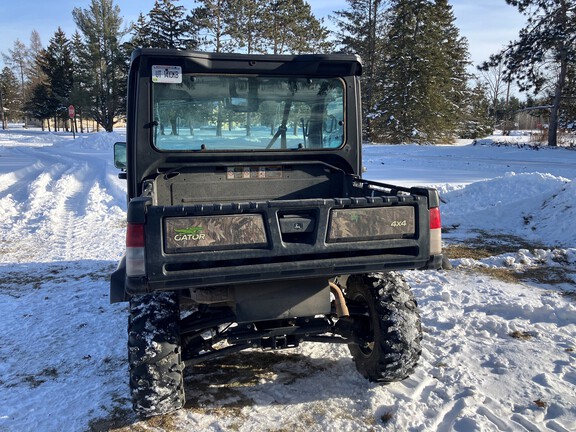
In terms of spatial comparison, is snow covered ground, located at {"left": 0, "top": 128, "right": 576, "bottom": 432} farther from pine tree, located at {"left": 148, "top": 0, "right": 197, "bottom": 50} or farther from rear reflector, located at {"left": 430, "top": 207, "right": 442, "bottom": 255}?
pine tree, located at {"left": 148, "top": 0, "right": 197, "bottom": 50}

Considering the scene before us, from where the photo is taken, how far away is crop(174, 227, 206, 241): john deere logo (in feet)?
9.00

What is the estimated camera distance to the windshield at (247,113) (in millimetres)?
3965

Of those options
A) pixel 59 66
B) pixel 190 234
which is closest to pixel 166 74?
pixel 190 234

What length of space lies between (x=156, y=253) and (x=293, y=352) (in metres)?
1.95

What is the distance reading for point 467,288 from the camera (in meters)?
5.66

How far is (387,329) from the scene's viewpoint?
11.1 feet

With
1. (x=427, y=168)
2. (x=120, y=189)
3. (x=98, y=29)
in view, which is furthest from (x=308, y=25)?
(x=120, y=189)

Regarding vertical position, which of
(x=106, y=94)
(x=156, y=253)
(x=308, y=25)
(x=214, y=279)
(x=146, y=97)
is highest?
(x=308, y=25)

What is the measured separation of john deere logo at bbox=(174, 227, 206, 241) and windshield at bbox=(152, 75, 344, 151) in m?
1.46

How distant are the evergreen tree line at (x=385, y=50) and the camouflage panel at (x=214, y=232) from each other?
26.8 m

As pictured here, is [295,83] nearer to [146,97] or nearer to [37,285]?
[146,97]

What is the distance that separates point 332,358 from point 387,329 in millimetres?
883

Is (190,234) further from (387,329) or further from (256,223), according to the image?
(387,329)

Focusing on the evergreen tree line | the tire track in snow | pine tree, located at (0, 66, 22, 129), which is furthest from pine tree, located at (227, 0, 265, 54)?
pine tree, located at (0, 66, 22, 129)
